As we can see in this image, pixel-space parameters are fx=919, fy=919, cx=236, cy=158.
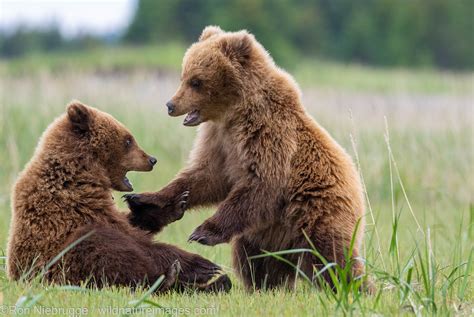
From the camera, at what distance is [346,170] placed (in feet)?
23.0

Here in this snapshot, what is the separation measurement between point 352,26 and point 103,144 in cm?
5074

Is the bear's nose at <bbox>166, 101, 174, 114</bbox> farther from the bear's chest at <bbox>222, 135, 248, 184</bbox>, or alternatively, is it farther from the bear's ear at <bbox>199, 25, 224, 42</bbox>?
the bear's ear at <bbox>199, 25, 224, 42</bbox>

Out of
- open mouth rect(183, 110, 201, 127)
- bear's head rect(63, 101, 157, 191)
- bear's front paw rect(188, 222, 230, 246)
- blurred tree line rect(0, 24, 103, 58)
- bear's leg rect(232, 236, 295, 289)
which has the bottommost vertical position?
bear's leg rect(232, 236, 295, 289)

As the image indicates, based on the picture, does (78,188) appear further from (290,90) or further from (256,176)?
(290,90)

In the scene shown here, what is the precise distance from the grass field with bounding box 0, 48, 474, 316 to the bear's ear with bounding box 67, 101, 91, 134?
3.91 feet

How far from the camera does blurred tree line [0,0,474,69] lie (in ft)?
163

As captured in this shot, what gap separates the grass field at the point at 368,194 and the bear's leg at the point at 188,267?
0.22 meters

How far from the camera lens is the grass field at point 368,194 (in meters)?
5.71

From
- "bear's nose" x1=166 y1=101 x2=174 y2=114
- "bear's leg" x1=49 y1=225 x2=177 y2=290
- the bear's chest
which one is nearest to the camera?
"bear's leg" x1=49 y1=225 x2=177 y2=290

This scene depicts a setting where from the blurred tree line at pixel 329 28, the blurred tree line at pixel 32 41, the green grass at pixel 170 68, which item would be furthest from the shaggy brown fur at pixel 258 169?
the blurred tree line at pixel 32 41

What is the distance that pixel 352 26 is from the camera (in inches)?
2212

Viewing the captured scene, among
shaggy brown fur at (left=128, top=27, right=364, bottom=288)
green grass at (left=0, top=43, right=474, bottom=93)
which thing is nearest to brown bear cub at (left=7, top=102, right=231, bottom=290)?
shaggy brown fur at (left=128, top=27, right=364, bottom=288)

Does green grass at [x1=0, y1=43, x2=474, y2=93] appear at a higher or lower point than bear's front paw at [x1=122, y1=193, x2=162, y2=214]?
higher

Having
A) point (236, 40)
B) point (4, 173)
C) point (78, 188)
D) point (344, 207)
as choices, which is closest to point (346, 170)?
point (344, 207)
